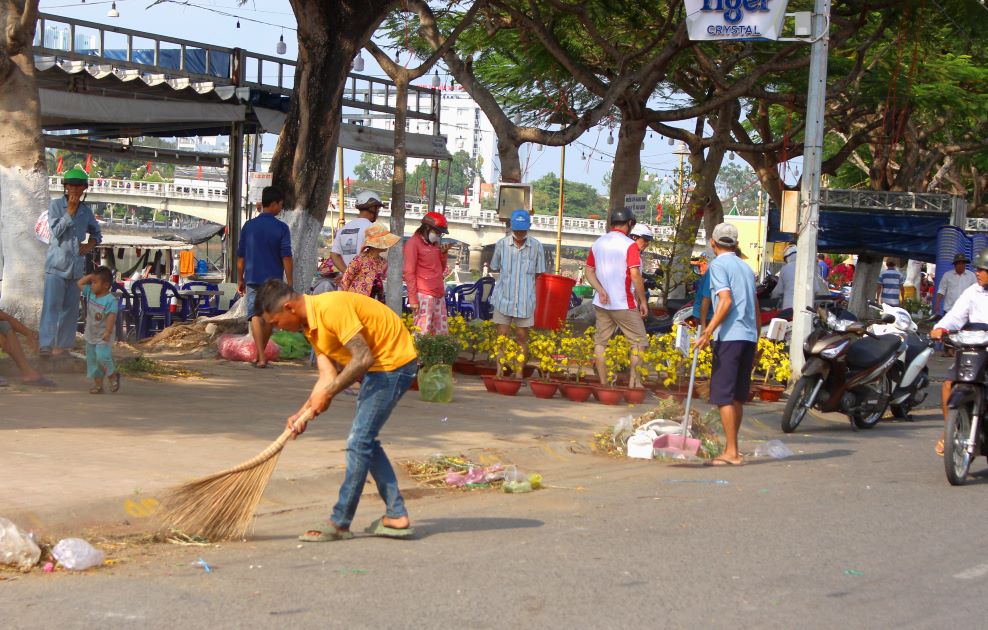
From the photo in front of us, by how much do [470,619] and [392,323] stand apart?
180cm

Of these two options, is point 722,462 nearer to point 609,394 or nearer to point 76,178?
point 609,394

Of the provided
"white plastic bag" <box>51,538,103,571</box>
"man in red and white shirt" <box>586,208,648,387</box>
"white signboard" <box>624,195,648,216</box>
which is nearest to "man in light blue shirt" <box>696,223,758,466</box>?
"man in red and white shirt" <box>586,208,648,387</box>

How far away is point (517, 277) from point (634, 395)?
71.3 inches

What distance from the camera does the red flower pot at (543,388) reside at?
12.1m

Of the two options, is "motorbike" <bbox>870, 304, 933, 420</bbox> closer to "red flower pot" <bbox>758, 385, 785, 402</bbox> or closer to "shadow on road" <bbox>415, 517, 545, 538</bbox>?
"red flower pot" <bbox>758, 385, 785, 402</bbox>

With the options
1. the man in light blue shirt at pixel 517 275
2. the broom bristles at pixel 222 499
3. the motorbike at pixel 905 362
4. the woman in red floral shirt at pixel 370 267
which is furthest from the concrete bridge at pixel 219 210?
the broom bristles at pixel 222 499

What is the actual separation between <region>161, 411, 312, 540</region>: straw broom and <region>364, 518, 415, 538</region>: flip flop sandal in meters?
0.66

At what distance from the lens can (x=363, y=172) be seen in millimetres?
187750

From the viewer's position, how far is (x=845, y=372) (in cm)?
1152

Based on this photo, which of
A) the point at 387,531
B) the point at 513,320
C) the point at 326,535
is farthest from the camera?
the point at 513,320

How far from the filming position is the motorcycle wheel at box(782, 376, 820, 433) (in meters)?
11.0

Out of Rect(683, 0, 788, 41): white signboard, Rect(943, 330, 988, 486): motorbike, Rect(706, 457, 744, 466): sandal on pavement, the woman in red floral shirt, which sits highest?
Rect(683, 0, 788, 41): white signboard

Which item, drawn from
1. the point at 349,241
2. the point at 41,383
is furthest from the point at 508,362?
the point at 41,383

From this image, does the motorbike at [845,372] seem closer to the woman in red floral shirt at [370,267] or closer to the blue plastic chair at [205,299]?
the woman in red floral shirt at [370,267]
